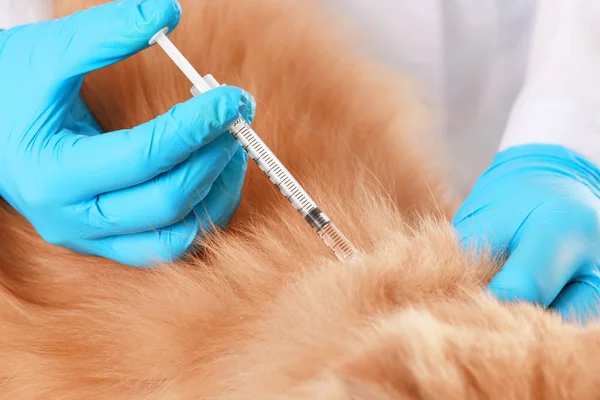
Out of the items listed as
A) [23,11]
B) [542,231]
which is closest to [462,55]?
[542,231]

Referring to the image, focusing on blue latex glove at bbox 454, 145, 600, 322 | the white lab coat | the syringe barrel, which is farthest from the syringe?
the white lab coat

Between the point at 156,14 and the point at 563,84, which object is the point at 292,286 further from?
the point at 563,84

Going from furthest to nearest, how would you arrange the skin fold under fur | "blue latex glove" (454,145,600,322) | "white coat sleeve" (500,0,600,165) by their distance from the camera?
"white coat sleeve" (500,0,600,165)
"blue latex glove" (454,145,600,322)
the skin fold under fur

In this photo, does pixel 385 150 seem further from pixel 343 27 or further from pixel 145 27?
pixel 145 27

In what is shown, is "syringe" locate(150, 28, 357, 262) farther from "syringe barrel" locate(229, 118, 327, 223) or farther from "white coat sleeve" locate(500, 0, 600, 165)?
"white coat sleeve" locate(500, 0, 600, 165)

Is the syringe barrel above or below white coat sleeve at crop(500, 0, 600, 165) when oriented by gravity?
above

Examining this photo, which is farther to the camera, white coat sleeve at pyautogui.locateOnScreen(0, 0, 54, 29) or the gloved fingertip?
white coat sleeve at pyautogui.locateOnScreen(0, 0, 54, 29)

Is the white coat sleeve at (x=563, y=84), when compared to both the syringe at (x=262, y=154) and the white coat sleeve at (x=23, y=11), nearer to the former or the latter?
the syringe at (x=262, y=154)

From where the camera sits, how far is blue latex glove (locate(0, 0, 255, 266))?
2.48 ft

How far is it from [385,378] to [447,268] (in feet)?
0.69

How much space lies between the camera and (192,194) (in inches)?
31.3

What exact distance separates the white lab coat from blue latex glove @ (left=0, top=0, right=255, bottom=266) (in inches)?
14.4

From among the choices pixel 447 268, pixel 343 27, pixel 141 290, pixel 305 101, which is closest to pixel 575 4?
pixel 343 27

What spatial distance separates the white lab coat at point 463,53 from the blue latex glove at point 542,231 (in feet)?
0.64
